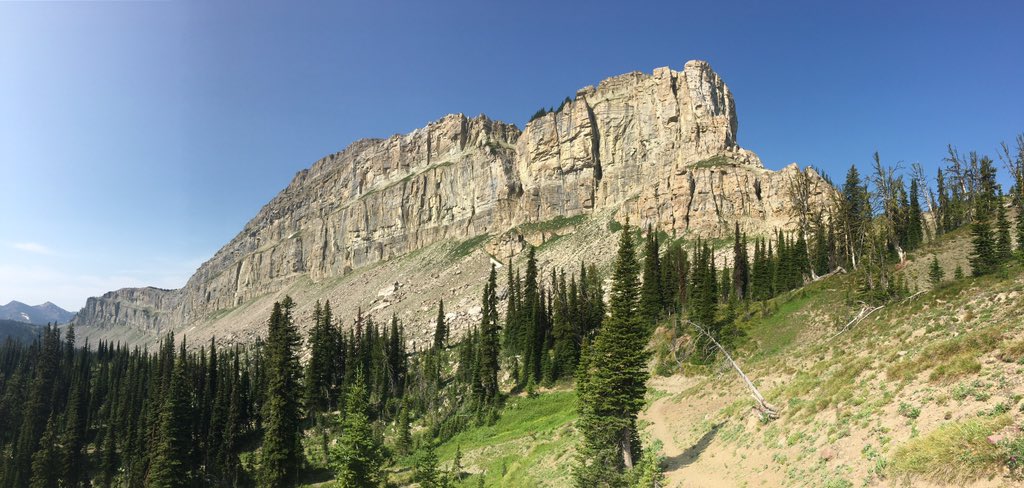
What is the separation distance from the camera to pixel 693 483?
2281cm

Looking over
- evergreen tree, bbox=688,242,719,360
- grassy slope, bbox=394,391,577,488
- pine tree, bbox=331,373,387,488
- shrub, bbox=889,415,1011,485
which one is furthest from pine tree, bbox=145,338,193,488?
shrub, bbox=889,415,1011,485

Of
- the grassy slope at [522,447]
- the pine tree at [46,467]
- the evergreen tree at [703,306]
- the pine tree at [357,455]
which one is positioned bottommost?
the pine tree at [46,467]

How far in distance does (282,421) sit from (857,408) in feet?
146

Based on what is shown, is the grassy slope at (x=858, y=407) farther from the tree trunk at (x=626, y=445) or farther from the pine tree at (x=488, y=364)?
the pine tree at (x=488, y=364)

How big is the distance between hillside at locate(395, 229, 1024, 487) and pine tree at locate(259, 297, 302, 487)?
17.1m

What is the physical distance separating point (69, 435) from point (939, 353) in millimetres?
115062

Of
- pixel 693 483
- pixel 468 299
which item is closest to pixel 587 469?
pixel 693 483

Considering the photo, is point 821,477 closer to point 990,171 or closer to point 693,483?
point 693,483

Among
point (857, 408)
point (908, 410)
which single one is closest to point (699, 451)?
point (857, 408)

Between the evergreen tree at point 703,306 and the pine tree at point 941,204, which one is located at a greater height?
the pine tree at point 941,204

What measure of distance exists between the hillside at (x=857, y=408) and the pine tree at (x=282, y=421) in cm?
1708

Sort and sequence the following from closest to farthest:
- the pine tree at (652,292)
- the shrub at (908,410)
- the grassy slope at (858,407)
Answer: the grassy slope at (858,407) < the shrub at (908,410) < the pine tree at (652,292)

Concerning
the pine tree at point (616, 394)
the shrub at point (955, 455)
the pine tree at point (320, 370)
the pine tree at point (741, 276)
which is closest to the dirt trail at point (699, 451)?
the pine tree at point (616, 394)

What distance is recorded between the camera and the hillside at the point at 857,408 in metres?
14.0
